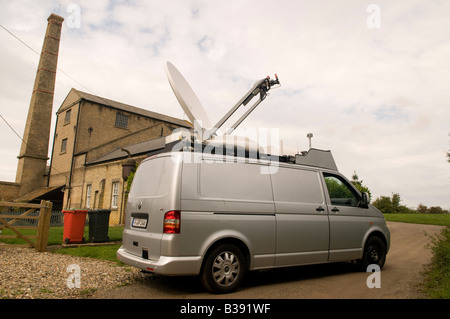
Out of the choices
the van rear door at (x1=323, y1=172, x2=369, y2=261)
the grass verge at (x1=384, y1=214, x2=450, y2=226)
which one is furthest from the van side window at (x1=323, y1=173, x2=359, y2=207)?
the grass verge at (x1=384, y1=214, x2=450, y2=226)

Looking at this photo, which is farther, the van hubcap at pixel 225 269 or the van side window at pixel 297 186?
the van side window at pixel 297 186

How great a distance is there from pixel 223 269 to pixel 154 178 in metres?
1.69

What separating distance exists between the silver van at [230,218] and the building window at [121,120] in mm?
28521

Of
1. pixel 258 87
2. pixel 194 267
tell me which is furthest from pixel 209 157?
pixel 258 87

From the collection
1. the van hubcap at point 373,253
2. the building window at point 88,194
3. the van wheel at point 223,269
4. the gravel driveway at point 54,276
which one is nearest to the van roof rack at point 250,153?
the van wheel at point 223,269

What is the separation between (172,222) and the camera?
4281mm

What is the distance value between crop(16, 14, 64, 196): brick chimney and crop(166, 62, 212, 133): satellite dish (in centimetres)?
3198

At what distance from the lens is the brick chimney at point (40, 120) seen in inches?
1291

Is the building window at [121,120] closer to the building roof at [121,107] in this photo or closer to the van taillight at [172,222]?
the building roof at [121,107]

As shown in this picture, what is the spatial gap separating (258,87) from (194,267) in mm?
4729

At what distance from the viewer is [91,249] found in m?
8.38

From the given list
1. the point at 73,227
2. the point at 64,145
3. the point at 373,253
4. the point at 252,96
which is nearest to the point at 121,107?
the point at 64,145

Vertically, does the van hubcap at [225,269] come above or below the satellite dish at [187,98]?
below
